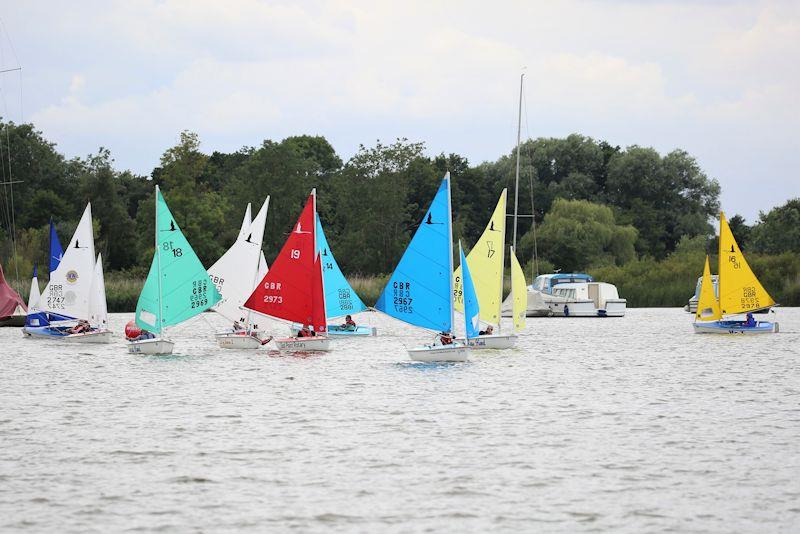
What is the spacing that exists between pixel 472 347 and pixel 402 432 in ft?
58.3

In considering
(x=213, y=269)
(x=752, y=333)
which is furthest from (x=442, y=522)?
(x=752, y=333)

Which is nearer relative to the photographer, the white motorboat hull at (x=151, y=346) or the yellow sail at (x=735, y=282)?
the white motorboat hull at (x=151, y=346)

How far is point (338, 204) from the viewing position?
104 m

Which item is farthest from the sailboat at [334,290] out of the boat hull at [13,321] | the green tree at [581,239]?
the green tree at [581,239]

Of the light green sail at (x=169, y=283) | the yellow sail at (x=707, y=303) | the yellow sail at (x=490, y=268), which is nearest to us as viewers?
the light green sail at (x=169, y=283)

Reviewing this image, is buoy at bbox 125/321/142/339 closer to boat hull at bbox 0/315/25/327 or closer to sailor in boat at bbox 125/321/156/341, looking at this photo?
sailor in boat at bbox 125/321/156/341

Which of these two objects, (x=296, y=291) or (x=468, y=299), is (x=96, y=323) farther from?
(x=468, y=299)

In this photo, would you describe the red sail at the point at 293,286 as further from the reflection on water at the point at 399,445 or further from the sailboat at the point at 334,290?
the sailboat at the point at 334,290

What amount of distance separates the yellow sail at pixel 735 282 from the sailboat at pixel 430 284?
1636 cm

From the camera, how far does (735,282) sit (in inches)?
1898

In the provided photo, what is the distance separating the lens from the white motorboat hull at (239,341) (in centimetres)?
4476

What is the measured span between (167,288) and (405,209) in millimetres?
63109

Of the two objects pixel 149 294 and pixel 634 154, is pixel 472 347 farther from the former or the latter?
pixel 634 154

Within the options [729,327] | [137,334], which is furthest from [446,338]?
[729,327]
